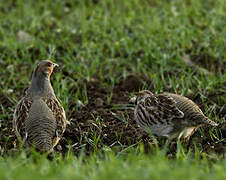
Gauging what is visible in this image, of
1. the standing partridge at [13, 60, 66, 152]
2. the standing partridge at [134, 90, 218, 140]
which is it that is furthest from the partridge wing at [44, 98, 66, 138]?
the standing partridge at [134, 90, 218, 140]

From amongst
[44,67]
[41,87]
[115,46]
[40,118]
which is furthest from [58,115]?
[115,46]

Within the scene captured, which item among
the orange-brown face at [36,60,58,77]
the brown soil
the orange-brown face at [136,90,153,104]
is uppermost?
the orange-brown face at [36,60,58,77]

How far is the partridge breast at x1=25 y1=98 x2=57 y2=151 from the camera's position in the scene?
5.63 m

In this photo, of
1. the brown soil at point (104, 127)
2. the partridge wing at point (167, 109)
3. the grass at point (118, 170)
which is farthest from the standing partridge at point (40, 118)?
the partridge wing at point (167, 109)

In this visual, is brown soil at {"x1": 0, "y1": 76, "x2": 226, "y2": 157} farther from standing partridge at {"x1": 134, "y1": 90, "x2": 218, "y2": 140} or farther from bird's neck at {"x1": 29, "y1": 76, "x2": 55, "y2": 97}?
bird's neck at {"x1": 29, "y1": 76, "x2": 55, "y2": 97}

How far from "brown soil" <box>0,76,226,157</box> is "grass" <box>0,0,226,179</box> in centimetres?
12

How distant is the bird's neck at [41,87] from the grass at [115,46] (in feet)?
2.25

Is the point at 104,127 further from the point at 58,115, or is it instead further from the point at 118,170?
the point at 118,170

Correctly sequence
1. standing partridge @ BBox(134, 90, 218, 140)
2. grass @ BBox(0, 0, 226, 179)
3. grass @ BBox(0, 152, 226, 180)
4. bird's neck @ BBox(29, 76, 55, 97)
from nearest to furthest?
grass @ BBox(0, 152, 226, 180)
standing partridge @ BBox(134, 90, 218, 140)
bird's neck @ BBox(29, 76, 55, 97)
grass @ BBox(0, 0, 226, 179)

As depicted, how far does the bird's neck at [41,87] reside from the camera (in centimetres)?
650

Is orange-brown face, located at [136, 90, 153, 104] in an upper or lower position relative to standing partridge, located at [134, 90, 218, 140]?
upper

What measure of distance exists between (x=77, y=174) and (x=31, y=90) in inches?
97.4

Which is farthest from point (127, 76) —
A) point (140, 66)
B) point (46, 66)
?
point (46, 66)

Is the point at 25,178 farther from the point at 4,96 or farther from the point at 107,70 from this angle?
the point at 107,70
